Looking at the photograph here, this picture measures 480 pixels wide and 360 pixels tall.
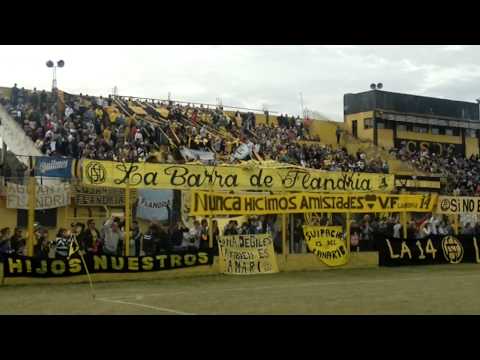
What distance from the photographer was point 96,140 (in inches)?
1182

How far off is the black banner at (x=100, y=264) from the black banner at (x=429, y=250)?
6.55 meters

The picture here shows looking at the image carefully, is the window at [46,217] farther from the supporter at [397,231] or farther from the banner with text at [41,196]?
the supporter at [397,231]

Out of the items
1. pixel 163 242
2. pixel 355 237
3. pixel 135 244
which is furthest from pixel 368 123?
pixel 135 244

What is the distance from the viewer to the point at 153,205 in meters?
25.6

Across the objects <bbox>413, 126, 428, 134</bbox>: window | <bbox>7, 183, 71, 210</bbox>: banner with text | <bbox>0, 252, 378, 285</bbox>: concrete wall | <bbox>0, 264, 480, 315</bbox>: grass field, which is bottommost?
<bbox>0, 264, 480, 315</bbox>: grass field

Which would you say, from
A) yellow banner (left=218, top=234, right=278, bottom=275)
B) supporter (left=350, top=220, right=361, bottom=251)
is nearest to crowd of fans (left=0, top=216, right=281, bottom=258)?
yellow banner (left=218, top=234, right=278, bottom=275)

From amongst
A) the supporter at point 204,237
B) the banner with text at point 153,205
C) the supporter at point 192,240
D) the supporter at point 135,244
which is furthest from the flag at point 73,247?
the banner with text at point 153,205

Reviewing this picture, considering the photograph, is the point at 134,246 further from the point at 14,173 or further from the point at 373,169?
the point at 373,169

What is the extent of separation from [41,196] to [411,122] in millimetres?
37569

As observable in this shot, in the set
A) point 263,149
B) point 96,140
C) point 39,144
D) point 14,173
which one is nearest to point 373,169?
point 263,149

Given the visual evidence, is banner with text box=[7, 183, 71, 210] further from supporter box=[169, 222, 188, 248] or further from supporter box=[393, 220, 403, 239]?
supporter box=[393, 220, 403, 239]

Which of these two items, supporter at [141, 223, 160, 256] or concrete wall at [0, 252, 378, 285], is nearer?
concrete wall at [0, 252, 378, 285]

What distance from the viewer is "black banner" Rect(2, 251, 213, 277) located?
51.7 feet

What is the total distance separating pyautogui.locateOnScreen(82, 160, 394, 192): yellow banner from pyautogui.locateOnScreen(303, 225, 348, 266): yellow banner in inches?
61.2
